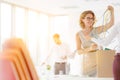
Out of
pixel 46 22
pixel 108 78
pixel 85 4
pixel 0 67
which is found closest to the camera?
pixel 0 67

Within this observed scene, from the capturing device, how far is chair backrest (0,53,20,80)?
1.08ft

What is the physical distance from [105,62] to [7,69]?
5.71ft

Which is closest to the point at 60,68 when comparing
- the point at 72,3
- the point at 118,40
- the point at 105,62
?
the point at 105,62

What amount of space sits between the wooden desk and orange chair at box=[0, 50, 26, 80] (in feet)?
5.49

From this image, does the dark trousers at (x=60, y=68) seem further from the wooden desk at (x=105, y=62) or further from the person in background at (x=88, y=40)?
the wooden desk at (x=105, y=62)

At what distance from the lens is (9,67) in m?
0.34

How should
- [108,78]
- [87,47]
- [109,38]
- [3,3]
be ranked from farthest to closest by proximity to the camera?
[3,3] → [87,47] → [108,78] → [109,38]

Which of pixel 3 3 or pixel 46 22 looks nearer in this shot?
pixel 3 3

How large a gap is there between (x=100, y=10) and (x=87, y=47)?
5.65 m

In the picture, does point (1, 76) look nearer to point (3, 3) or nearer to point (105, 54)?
point (105, 54)

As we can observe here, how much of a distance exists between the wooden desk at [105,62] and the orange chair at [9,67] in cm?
167

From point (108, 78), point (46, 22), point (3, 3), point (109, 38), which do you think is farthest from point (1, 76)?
point (46, 22)

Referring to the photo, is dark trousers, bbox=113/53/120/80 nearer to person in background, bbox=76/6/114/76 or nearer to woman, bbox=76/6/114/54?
person in background, bbox=76/6/114/76

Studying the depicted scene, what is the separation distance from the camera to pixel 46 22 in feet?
31.2
